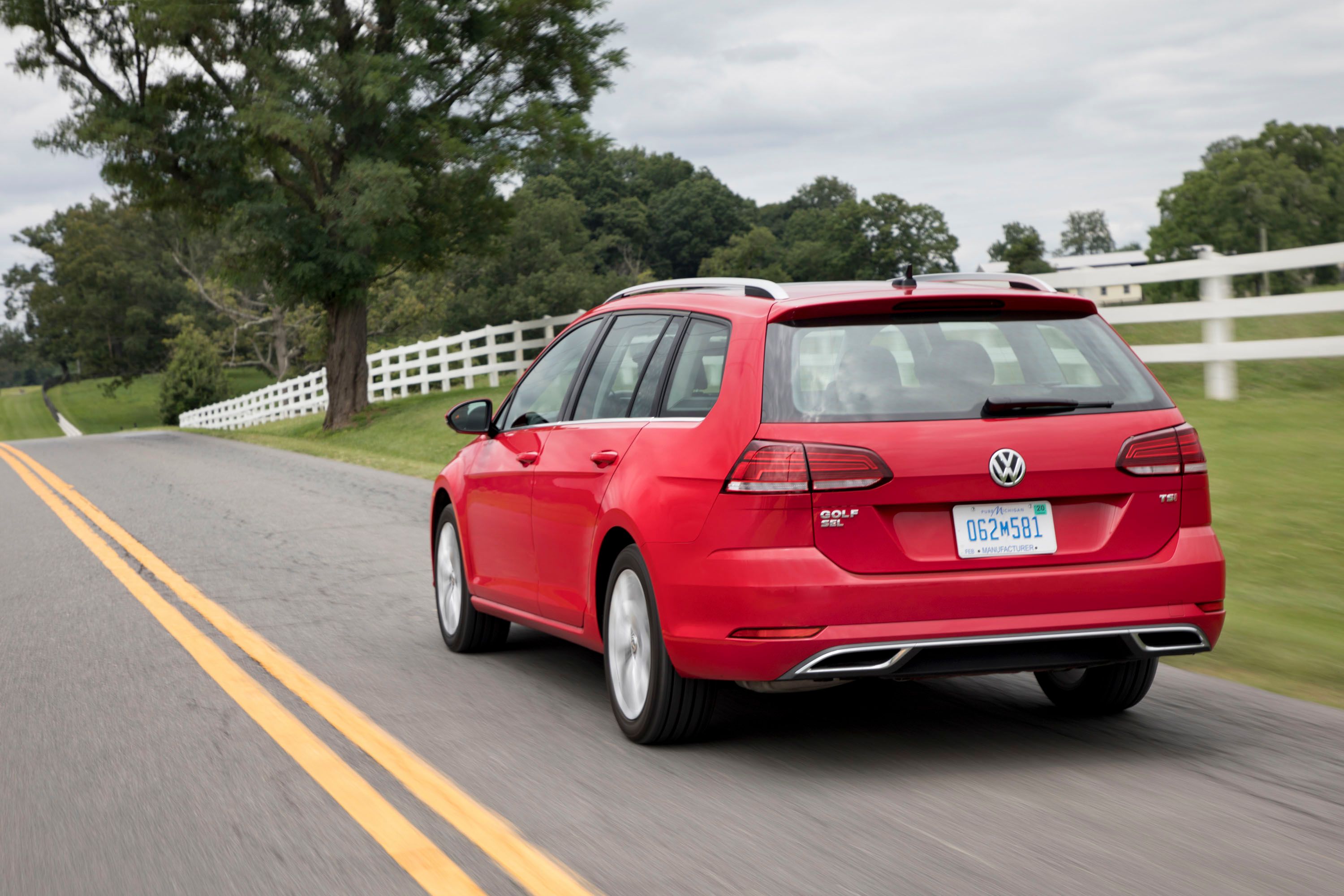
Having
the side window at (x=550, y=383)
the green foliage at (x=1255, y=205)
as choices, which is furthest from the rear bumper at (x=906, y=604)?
the green foliage at (x=1255, y=205)

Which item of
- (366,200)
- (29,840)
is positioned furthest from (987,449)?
(366,200)

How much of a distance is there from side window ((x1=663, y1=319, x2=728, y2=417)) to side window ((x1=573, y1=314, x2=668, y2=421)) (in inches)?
12.4

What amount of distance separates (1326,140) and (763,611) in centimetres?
12309

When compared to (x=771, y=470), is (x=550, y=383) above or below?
above

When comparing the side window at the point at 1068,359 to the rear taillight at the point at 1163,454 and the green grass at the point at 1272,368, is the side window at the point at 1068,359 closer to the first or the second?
the rear taillight at the point at 1163,454

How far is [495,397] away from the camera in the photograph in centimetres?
3094

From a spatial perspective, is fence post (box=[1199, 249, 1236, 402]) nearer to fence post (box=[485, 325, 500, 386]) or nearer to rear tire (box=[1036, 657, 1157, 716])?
rear tire (box=[1036, 657, 1157, 716])

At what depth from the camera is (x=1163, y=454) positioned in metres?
5.00

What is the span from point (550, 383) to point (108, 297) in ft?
346

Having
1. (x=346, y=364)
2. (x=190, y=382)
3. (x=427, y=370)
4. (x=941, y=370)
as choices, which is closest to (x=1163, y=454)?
(x=941, y=370)

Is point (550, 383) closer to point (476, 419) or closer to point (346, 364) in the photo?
point (476, 419)

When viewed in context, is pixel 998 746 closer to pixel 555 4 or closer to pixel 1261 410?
pixel 1261 410

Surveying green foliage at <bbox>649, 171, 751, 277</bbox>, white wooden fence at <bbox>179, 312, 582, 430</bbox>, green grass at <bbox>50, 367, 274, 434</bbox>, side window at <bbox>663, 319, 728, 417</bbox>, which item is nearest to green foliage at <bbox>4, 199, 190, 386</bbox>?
green grass at <bbox>50, 367, 274, 434</bbox>

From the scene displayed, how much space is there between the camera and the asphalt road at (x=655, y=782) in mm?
3918
